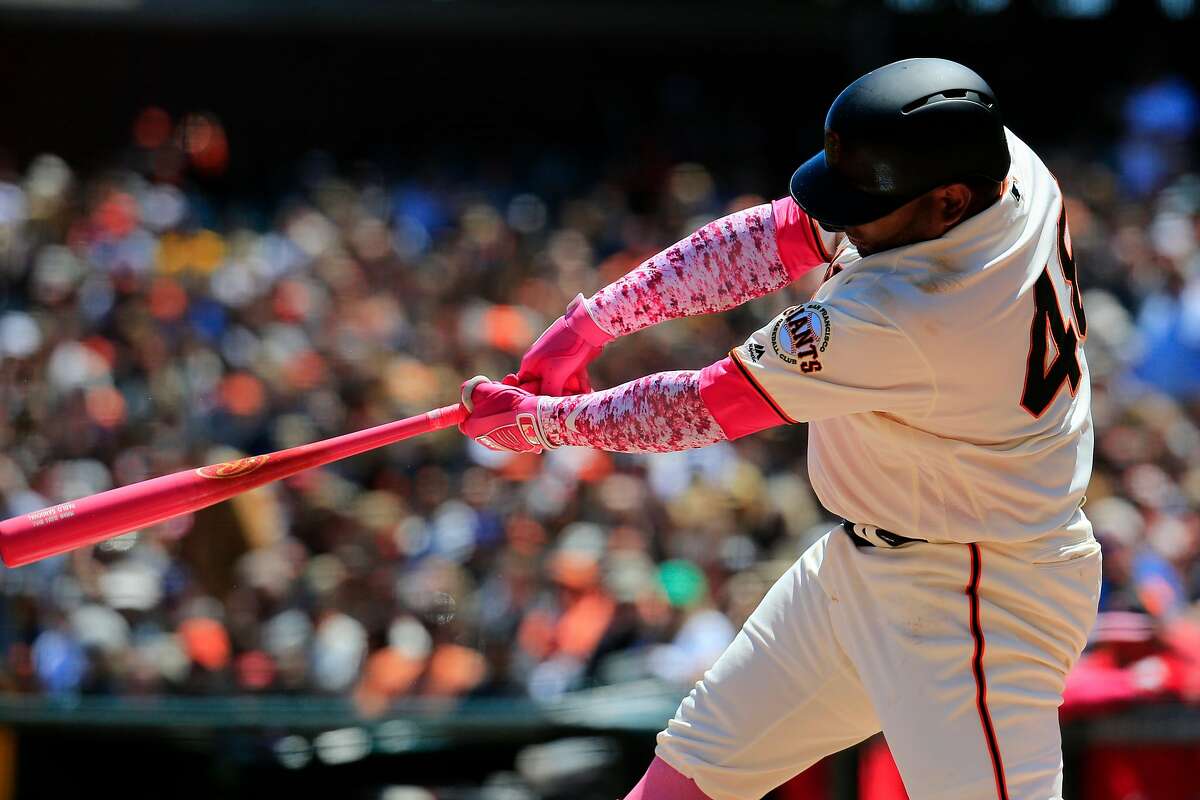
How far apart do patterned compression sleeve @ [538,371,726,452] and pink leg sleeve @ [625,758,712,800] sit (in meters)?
0.61

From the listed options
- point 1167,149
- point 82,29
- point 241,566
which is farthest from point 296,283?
point 1167,149

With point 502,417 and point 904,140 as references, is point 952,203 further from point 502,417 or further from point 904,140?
point 502,417

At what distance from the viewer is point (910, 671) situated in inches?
96.2

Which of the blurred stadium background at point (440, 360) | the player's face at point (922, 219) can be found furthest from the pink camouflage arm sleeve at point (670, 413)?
the blurred stadium background at point (440, 360)

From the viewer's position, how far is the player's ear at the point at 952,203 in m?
2.34

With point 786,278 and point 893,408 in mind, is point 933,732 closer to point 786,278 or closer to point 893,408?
point 893,408

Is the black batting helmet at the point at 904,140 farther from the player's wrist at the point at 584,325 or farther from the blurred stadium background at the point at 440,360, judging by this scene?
the blurred stadium background at the point at 440,360

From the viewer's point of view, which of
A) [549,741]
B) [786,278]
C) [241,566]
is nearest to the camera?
[786,278]

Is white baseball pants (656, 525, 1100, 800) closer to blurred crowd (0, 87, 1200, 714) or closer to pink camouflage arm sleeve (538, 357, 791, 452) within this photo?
pink camouflage arm sleeve (538, 357, 791, 452)

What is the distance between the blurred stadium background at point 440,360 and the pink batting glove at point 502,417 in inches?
62.7

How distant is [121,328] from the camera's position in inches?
298

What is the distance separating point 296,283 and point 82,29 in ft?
14.3

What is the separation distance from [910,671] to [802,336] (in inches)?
23.9

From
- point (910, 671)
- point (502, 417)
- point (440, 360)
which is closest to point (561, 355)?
point (502, 417)
